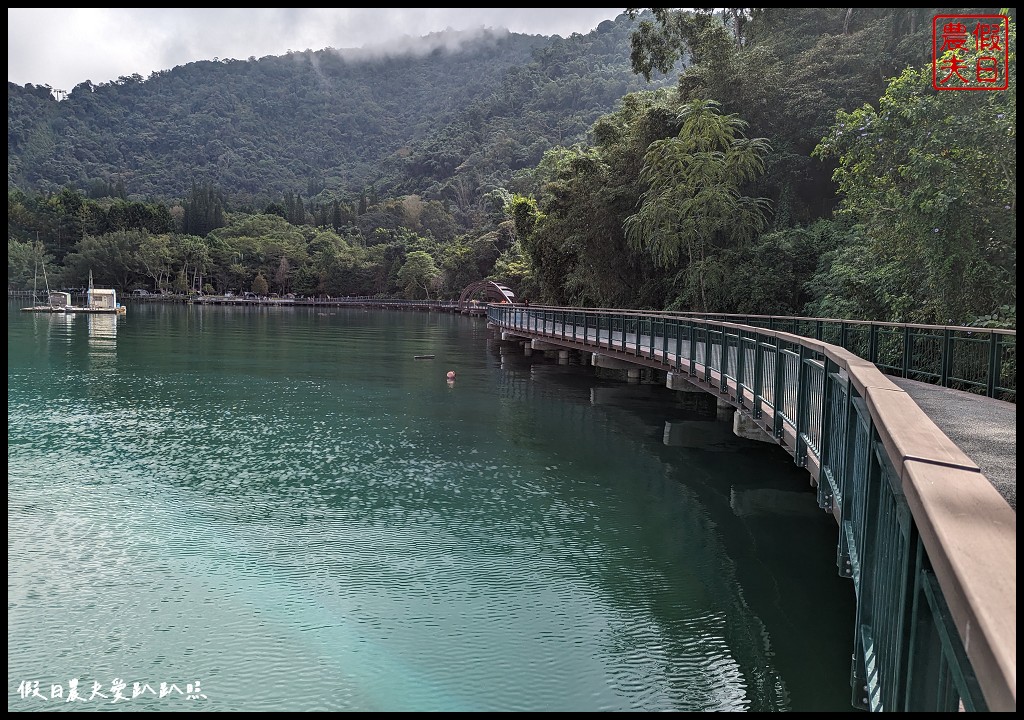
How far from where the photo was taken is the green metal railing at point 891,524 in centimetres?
173

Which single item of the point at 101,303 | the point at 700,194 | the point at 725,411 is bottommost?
the point at 725,411

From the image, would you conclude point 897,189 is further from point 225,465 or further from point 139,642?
point 139,642

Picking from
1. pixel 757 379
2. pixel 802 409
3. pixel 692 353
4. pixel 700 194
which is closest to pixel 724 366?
pixel 757 379

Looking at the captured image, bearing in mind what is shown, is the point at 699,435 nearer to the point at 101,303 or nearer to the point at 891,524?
the point at 891,524

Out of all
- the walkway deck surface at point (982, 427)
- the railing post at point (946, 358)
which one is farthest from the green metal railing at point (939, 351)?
the walkway deck surface at point (982, 427)

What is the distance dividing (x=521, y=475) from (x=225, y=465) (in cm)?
474

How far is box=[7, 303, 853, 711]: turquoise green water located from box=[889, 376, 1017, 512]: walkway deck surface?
1989mm

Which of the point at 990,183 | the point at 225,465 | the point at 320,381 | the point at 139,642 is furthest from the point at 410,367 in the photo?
the point at 139,642

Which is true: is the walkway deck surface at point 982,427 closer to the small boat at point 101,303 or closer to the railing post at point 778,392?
the railing post at point 778,392

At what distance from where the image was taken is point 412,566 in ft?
29.2

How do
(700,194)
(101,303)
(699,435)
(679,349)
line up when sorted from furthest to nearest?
(101,303), (700,194), (679,349), (699,435)

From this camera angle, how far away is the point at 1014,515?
2.07 m

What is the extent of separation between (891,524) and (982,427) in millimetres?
4394

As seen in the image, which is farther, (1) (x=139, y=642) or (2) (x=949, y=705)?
(1) (x=139, y=642)
